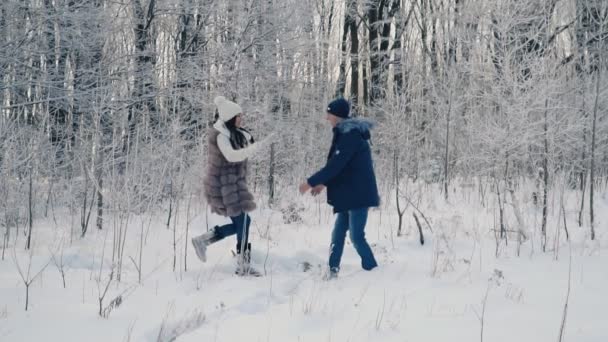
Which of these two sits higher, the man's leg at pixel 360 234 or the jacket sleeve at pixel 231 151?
the jacket sleeve at pixel 231 151

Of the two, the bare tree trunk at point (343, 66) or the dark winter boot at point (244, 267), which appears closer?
the dark winter boot at point (244, 267)

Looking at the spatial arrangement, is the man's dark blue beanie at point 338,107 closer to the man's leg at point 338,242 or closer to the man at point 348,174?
the man at point 348,174

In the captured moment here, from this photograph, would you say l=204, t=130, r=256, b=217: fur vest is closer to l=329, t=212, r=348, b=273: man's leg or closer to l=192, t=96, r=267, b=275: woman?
l=192, t=96, r=267, b=275: woman

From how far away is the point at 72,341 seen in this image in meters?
2.65

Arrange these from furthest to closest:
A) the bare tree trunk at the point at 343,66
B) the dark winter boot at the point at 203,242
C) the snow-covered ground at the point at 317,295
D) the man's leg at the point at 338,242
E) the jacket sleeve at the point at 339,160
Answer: the bare tree trunk at the point at 343,66 < the dark winter boot at the point at 203,242 < the man's leg at the point at 338,242 < the jacket sleeve at the point at 339,160 < the snow-covered ground at the point at 317,295

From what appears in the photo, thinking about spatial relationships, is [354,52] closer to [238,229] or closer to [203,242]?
[238,229]

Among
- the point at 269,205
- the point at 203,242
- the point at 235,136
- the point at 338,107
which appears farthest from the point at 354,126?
the point at 269,205

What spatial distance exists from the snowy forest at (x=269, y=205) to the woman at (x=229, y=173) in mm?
443

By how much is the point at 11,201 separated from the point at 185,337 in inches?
184

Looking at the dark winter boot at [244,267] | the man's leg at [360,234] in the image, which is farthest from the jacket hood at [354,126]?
the dark winter boot at [244,267]

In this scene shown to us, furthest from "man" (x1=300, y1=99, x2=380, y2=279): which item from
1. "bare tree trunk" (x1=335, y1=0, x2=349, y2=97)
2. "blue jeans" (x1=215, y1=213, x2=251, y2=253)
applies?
"bare tree trunk" (x1=335, y1=0, x2=349, y2=97)

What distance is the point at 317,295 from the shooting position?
3.50 m

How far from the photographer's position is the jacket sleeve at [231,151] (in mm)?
4020

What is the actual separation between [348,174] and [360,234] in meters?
0.62
